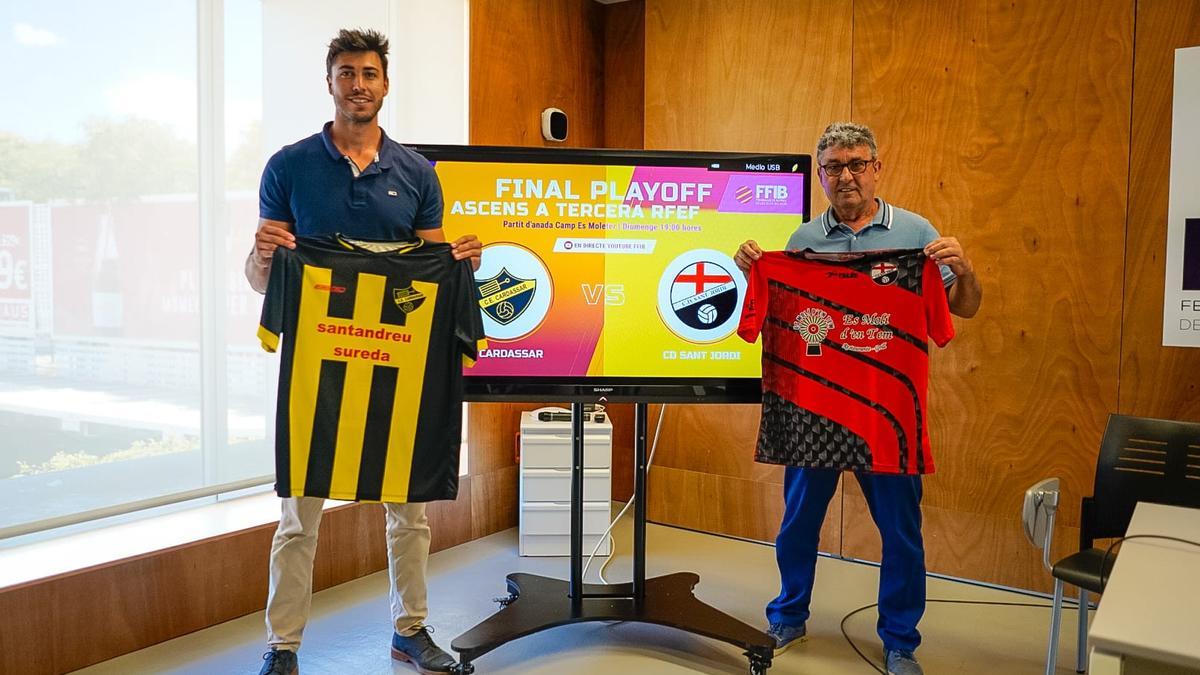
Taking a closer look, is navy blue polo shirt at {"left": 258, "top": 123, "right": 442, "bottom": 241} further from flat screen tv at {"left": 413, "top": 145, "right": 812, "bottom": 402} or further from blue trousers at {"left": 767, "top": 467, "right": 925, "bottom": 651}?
blue trousers at {"left": 767, "top": 467, "right": 925, "bottom": 651}

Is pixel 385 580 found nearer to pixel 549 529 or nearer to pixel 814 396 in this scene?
pixel 549 529

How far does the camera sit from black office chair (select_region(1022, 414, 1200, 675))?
8.93 ft

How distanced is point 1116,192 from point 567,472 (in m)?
2.54

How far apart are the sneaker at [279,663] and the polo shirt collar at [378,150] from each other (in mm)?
1492

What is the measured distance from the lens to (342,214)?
8.65 ft

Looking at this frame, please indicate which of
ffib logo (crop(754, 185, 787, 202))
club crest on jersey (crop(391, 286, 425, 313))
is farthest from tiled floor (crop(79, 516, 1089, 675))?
ffib logo (crop(754, 185, 787, 202))

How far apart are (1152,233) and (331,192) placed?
9.78ft

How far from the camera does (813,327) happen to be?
2.78 m

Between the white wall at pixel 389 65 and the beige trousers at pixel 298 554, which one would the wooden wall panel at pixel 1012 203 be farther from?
the beige trousers at pixel 298 554

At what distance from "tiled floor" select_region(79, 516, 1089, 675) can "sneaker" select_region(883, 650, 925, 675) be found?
0.12m

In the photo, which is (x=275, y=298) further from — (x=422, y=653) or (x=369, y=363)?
(x=422, y=653)

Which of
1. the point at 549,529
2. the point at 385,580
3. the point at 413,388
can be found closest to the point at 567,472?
the point at 549,529

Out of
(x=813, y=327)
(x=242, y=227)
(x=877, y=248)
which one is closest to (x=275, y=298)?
(x=242, y=227)

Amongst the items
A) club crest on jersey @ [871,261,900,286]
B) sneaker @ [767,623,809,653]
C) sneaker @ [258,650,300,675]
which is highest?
club crest on jersey @ [871,261,900,286]
